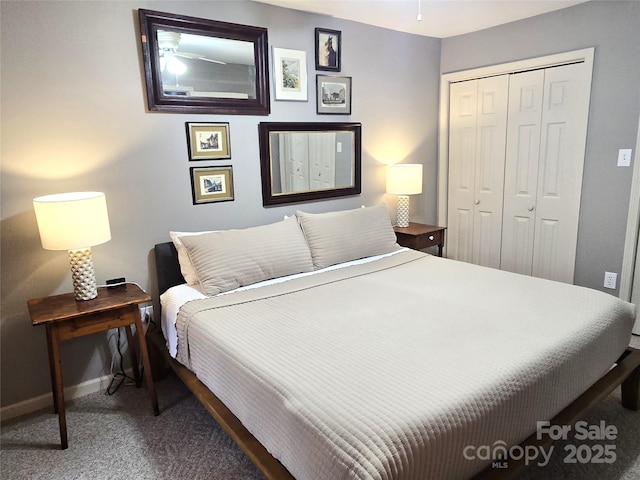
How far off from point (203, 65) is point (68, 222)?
4.24ft

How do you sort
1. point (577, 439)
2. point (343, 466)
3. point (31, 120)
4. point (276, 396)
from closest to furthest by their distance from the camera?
1. point (343, 466)
2. point (276, 396)
3. point (577, 439)
4. point (31, 120)

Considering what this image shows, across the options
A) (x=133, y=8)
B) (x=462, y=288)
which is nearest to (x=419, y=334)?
(x=462, y=288)

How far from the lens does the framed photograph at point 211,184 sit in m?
2.72

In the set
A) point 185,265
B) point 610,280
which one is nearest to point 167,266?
point 185,265

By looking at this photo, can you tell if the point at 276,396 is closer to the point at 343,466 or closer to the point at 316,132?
the point at 343,466

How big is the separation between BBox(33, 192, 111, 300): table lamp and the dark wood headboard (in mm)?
440

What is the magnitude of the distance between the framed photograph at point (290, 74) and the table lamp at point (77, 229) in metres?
1.50

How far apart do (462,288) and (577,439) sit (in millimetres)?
876

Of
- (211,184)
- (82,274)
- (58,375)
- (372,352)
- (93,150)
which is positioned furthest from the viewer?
(211,184)

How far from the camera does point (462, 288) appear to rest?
7.66 feet

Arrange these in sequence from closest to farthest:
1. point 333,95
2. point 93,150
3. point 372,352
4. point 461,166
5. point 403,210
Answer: point 372,352
point 93,150
point 333,95
point 403,210
point 461,166

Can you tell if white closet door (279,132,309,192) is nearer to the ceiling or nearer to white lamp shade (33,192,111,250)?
the ceiling

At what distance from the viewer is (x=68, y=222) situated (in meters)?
2.00

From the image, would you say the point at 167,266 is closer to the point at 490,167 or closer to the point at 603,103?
the point at 490,167
